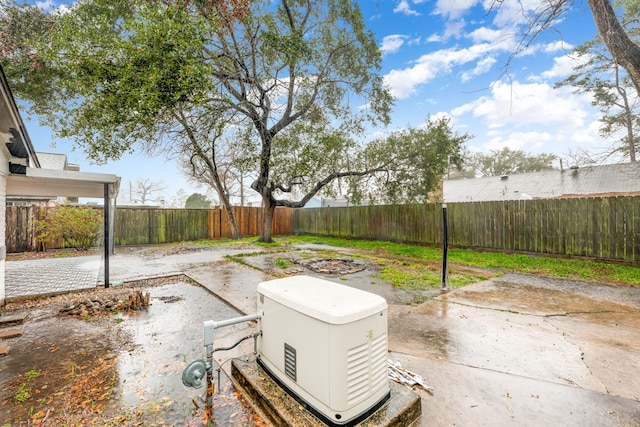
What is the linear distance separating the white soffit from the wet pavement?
2325mm

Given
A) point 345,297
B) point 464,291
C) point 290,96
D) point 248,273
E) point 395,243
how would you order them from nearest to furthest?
point 345,297, point 464,291, point 248,273, point 290,96, point 395,243

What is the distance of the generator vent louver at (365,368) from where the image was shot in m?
1.31

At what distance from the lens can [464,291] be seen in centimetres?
425

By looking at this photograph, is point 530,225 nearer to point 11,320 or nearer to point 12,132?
point 11,320

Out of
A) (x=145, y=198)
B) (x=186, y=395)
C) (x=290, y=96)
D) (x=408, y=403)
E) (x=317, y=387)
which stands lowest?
(x=186, y=395)

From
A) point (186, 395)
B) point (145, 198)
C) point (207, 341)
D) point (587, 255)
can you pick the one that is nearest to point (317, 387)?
point (207, 341)

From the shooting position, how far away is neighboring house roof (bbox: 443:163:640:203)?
1504 centimetres

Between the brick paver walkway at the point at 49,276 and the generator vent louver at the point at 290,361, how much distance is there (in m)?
4.62

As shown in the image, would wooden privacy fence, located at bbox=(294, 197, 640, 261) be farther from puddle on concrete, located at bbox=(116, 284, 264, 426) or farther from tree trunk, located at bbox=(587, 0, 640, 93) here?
puddle on concrete, located at bbox=(116, 284, 264, 426)

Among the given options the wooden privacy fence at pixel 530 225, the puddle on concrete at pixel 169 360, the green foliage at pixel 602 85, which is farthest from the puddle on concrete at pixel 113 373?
the green foliage at pixel 602 85

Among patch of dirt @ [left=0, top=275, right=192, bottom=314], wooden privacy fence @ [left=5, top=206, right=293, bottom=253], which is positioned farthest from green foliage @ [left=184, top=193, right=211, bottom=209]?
patch of dirt @ [left=0, top=275, right=192, bottom=314]

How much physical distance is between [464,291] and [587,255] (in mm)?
4410

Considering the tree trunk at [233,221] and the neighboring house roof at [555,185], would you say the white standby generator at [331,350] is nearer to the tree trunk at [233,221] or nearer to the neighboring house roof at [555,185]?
the tree trunk at [233,221]

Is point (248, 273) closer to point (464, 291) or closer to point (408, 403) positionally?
point (464, 291)
